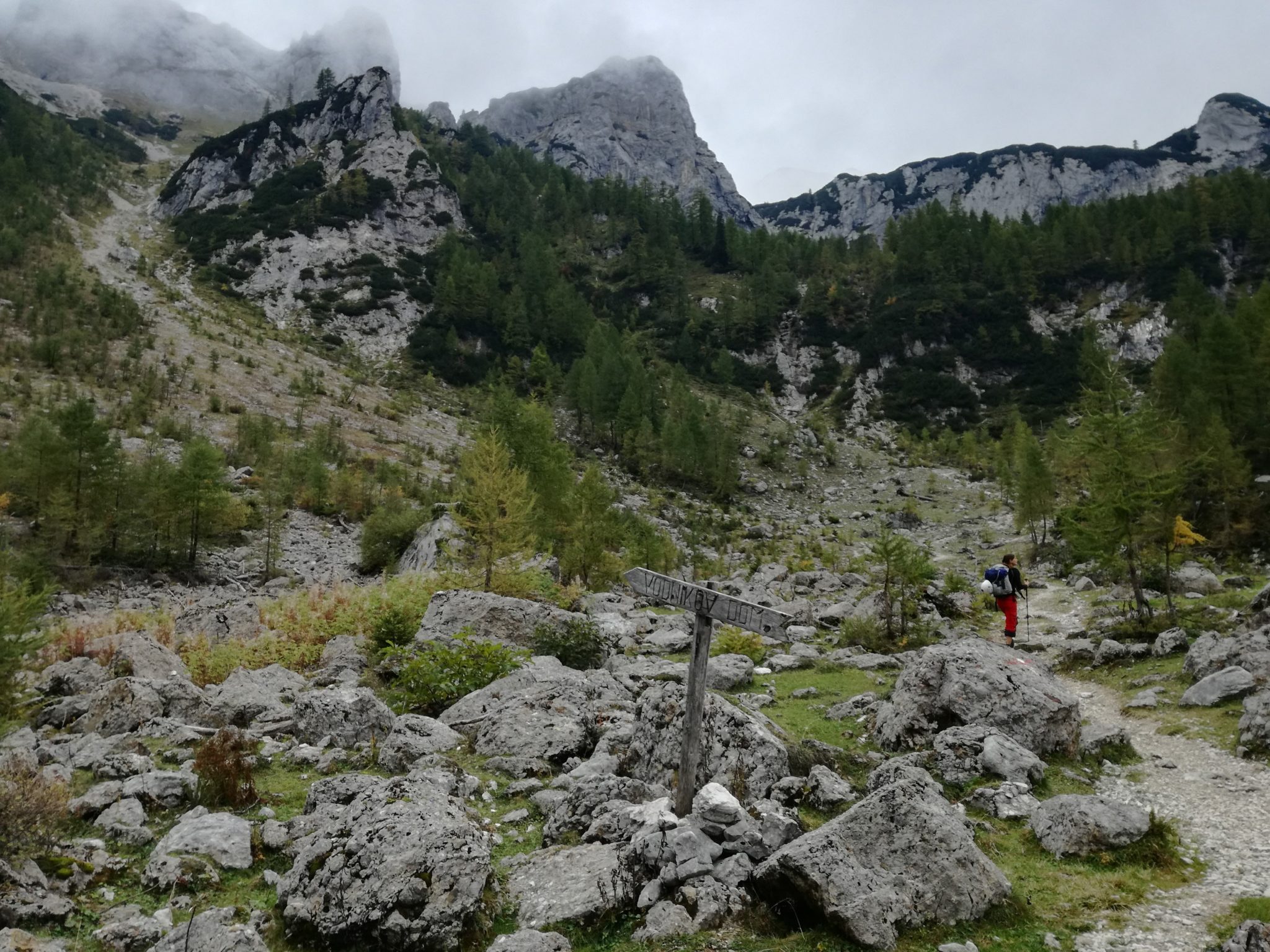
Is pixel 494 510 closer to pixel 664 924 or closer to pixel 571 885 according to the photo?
pixel 571 885

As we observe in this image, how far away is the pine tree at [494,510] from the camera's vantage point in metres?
19.8

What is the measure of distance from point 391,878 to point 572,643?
9475mm

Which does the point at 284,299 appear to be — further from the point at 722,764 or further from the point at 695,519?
the point at 722,764

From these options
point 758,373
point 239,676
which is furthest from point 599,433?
point 239,676

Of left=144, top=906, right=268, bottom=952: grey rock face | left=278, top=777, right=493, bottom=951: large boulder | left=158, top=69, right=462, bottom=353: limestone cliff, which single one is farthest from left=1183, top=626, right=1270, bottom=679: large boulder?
left=158, top=69, right=462, bottom=353: limestone cliff

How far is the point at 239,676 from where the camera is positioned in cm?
1140

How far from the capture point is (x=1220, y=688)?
10953 mm

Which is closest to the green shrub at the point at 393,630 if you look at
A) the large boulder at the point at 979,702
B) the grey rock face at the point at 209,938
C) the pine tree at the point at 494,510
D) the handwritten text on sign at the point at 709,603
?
the pine tree at the point at 494,510

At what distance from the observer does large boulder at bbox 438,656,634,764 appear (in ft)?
29.7

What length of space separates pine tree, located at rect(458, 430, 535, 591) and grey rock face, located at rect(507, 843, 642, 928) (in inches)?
545

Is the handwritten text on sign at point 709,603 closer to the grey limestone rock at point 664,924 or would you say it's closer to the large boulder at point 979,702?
the grey limestone rock at point 664,924

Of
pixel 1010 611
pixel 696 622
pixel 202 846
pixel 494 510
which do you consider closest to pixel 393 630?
pixel 494 510

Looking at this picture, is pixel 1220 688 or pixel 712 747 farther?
pixel 1220 688

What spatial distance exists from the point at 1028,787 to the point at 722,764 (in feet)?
12.0
